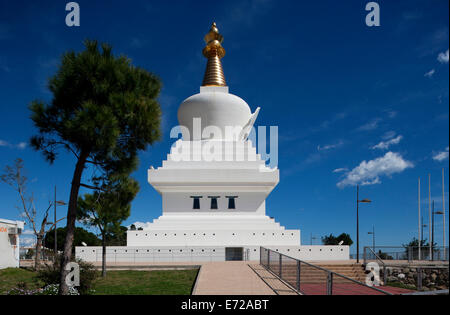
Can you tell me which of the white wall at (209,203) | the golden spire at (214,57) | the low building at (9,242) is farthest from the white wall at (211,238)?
the golden spire at (214,57)

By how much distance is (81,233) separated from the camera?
5028 cm

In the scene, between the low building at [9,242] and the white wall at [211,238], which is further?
the white wall at [211,238]

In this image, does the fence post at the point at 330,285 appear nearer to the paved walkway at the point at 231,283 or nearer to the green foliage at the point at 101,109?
the paved walkway at the point at 231,283

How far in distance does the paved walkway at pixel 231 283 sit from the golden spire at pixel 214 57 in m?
21.9

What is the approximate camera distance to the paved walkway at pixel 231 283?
11078 mm

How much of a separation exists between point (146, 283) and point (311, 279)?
23.2ft

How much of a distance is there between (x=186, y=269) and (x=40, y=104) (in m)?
11.7

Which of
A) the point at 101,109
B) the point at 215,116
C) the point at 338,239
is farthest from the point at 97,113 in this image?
the point at 338,239

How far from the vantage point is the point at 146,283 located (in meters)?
14.6

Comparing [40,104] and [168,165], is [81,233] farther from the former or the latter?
[40,104]

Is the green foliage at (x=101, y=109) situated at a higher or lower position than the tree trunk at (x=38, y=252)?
higher

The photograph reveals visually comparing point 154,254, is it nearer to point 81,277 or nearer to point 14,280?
point 14,280
